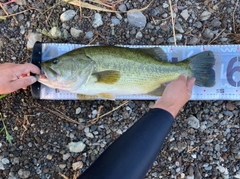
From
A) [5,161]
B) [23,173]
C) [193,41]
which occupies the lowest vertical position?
[23,173]

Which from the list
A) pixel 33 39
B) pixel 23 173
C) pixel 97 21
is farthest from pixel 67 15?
pixel 23 173

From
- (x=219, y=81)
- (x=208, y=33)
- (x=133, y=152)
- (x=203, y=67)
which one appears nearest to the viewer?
(x=133, y=152)

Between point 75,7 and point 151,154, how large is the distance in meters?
2.19

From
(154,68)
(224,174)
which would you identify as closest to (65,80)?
(154,68)

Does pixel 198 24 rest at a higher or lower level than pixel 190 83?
higher

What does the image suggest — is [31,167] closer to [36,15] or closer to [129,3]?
[36,15]

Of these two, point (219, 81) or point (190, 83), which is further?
point (219, 81)

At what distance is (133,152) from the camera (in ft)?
7.65

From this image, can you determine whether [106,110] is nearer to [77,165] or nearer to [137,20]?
[77,165]

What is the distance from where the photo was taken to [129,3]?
3.75 m

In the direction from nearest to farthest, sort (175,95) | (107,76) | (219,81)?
(175,95) → (107,76) → (219,81)

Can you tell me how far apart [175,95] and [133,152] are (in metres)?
0.88

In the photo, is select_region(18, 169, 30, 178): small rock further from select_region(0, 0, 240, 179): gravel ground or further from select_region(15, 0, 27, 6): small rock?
select_region(15, 0, 27, 6): small rock

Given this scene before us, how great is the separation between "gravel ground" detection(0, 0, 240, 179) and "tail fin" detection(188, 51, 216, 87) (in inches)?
16.4
